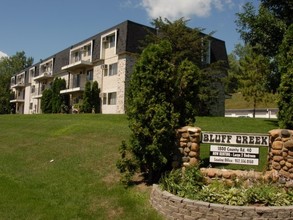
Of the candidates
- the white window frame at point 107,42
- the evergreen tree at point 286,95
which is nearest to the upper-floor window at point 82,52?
the white window frame at point 107,42

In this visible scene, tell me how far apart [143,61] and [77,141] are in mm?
7539

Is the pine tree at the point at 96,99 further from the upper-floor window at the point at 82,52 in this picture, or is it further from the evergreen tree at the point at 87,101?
the upper-floor window at the point at 82,52

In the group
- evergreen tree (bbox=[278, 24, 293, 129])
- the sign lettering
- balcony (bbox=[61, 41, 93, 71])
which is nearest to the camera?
the sign lettering

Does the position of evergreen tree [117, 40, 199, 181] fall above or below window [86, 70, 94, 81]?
below

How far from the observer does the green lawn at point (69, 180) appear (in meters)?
8.84

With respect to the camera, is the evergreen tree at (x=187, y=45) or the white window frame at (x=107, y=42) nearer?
the evergreen tree at (x=187, y=45)

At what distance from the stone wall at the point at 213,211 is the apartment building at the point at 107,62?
24.5m

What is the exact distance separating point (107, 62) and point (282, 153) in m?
29.1

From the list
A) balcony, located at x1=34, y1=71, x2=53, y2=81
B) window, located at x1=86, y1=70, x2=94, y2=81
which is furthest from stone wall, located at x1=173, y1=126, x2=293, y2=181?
balcony, located at x1=34, y1=71, x2=53, y2=81

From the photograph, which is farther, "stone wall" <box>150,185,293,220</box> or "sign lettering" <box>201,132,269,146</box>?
"sign lettering" <box>201,132,269,146</box>

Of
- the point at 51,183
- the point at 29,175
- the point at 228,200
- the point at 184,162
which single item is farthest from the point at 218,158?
the point at 29,175

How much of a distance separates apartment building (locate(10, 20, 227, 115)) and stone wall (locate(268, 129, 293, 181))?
23.7 metres

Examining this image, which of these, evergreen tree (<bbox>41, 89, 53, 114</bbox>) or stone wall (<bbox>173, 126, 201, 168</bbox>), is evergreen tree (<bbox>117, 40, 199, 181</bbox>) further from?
evergreen tree (<bbox>41, 89, 53, 114</bbox>)

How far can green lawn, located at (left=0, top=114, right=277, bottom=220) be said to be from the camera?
8844 mm
